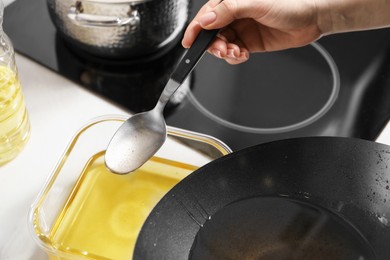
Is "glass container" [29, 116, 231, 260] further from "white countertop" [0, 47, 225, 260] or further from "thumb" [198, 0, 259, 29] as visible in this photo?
"thumb" [198, 0, 259, 29]

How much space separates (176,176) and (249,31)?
216 mm

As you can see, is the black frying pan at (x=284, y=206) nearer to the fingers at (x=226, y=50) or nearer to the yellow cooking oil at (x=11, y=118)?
the fingers at (x=226, y=50)

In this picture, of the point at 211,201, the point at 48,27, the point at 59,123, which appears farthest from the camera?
the point at 48,27

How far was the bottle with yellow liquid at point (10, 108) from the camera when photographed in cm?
76

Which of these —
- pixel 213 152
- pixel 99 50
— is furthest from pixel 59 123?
pixel 213 152

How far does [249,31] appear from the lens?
0.82 metres

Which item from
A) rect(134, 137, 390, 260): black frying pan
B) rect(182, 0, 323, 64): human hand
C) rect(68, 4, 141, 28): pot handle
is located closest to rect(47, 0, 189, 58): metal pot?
rect(68, 4, 141, 28): pot handle

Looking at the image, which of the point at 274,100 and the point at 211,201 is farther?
the point at 274,100

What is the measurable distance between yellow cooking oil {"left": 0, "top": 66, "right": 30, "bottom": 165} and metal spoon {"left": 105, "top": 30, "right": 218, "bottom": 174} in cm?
15

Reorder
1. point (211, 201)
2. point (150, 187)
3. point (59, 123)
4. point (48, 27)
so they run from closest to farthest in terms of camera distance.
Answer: point (211, 201) < point (150, 187) < point (59, 123) < point (48, 27)

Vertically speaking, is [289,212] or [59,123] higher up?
[289,212]

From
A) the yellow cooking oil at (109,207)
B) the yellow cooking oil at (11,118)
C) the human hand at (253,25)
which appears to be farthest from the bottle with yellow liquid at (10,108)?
the human hand at (253,25)

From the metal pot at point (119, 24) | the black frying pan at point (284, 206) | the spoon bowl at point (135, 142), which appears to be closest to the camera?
the black frying pan at point (284, 206)

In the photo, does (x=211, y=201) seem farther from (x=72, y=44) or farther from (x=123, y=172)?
(x=72, y=44)
